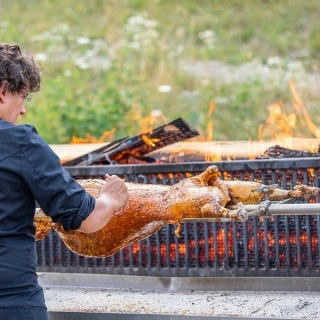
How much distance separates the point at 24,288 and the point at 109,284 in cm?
199

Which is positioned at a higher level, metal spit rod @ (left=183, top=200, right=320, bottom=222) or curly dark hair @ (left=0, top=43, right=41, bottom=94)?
curly dark hair @ (left=0, top=43, right=41, bottom=94)

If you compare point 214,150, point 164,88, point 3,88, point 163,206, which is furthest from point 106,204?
point 164,88

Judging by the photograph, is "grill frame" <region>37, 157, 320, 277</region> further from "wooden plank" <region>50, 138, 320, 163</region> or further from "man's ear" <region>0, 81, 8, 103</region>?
"man's ear" <region>0, 81, 8, 103</region>

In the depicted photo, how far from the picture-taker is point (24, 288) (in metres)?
2.81

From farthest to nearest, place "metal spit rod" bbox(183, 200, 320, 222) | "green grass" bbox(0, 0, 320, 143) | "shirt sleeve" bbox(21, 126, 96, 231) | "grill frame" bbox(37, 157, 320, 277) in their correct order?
"green grass" bbox(0, 0, 320, 143)
"grill frame" bbox(37, 157, 320, 277)
"metal spit rod" bbox(183, 200, 320, 222)
"shirt sleeve" bbox(21, 126, 96, 231)

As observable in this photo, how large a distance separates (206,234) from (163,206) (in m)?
0.91

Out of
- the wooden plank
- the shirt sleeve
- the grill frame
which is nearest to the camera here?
the shirt sleeve

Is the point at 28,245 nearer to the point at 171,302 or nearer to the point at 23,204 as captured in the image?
the point at 23,204

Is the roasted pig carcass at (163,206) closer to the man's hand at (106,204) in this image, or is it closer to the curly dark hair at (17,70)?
the man's hand at (106,204)

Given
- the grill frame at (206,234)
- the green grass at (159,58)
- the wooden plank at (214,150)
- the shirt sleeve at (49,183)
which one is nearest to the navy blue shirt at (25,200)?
the shirt sleeve at (49,183)

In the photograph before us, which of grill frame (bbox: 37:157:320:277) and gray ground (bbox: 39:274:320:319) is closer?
gray ground (bbox: 39:274:320:319)

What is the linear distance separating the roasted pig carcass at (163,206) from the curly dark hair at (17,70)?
99 cm

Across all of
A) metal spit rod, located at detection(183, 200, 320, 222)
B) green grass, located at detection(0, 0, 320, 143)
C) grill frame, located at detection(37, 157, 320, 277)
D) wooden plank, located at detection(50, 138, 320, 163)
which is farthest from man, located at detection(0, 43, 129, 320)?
green grass, located at detection(0, 0, 320, 143)

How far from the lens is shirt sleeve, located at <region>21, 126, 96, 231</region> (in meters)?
2.70
